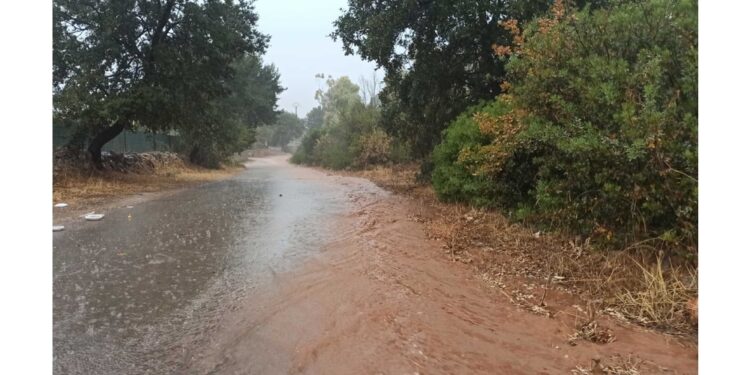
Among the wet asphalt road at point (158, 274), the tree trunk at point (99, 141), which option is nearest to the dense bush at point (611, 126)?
the wet asphalt road at point (158, 274)

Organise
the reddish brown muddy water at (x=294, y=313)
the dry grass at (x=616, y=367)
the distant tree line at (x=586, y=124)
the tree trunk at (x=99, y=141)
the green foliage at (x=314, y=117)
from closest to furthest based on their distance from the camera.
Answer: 1. the dry grass at (x=616, y=367)
2. the reddish brown muddy water at (x=294, y=313)
3. the distant tree line at (x=586, y=124)
4. the tree trunk at (x=99, y=141)
5. the green foliage at (x=314, y=117)

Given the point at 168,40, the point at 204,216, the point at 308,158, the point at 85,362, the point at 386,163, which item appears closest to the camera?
the point at 85,362

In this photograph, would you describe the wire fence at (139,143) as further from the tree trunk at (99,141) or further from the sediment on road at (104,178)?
the tree trunk at (99,141)

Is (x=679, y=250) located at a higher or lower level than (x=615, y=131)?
lower

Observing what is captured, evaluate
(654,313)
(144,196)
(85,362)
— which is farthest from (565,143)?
(144,196)

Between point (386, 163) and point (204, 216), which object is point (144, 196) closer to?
point (204, 216)

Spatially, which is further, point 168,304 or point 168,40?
point 168,40

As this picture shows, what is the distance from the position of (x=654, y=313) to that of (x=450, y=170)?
19.1ft

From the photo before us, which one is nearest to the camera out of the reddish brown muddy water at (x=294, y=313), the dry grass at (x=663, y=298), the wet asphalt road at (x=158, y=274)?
the reddish brown muddy water at (x=294, y=313)

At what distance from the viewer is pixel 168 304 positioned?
4574 millimetres

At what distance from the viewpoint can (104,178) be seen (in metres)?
16.4

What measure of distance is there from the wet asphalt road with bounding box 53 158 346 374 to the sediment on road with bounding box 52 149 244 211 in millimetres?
2457

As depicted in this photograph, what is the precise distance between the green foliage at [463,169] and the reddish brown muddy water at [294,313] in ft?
5.65

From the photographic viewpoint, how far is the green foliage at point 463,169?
8.63 m
